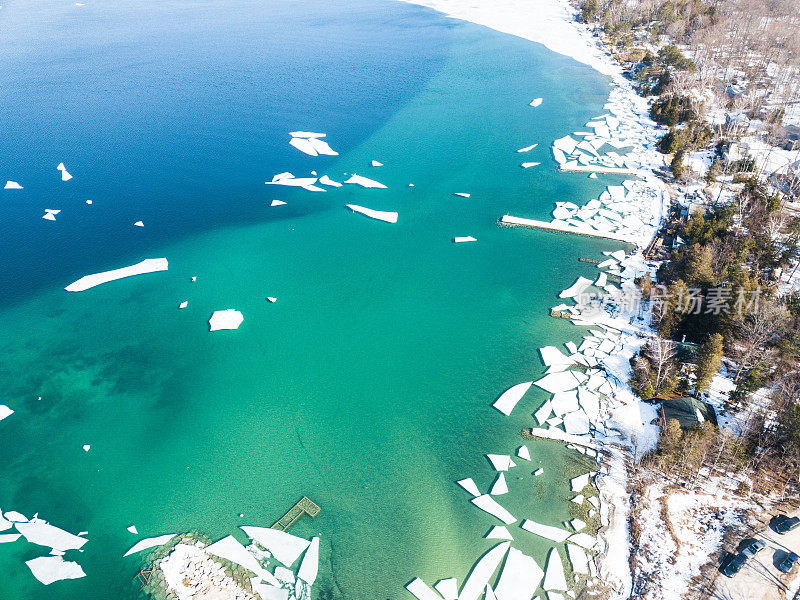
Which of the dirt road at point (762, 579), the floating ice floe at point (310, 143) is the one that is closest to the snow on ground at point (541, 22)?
the floating ice floe at point (310, 143)

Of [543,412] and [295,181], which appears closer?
[543,412]

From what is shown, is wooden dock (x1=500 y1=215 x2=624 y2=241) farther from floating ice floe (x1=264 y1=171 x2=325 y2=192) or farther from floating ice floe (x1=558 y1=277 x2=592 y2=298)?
floating ice floe (x1=264 y1=171 x2=325 y2=192)

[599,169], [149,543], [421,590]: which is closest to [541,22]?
[599,169]

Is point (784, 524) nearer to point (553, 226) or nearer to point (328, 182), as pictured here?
point (553, 226)

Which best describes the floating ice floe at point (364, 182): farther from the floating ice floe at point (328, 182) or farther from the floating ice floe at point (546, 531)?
the floating ice floe at point (546, 531)

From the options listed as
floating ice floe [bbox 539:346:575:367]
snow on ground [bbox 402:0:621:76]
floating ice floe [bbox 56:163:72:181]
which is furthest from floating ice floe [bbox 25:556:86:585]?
snow on ground [bbox 402:0:621:76]

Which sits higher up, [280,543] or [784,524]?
[784,524]

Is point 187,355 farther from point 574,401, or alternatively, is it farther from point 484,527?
point 574,401
